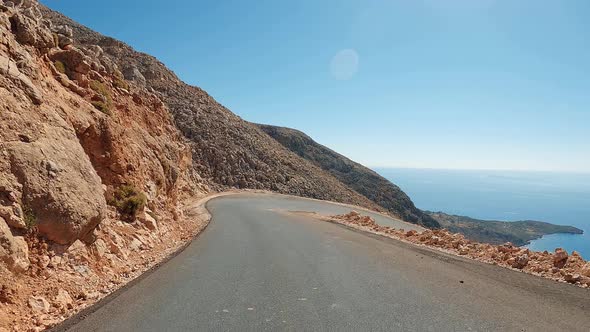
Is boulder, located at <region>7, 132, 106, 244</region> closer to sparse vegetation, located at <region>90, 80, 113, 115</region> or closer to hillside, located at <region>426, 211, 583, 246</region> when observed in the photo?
sparse vegetation, located at <region>90, 80, 113, 115</region>

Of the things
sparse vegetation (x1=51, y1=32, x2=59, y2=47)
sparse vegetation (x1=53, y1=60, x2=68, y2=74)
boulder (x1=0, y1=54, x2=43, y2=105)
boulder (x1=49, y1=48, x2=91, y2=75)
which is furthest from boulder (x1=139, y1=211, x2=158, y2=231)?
sparse vegetation (x1=51, y1=32, x2=59, y2=47)

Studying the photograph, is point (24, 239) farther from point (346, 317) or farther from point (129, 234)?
point (346, 317)

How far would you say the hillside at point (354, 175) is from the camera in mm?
80062

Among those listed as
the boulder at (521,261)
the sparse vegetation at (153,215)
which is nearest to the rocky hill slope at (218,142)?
the sparse vegetation at (153,215)

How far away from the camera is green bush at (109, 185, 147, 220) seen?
37.1 feet

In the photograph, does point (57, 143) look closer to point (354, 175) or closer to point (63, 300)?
point (63, 300)

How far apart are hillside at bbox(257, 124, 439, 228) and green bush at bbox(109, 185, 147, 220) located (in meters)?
68.0

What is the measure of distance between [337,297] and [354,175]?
85324 mm

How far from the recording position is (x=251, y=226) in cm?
1877

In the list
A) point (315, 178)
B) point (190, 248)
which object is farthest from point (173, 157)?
point (315, 178)

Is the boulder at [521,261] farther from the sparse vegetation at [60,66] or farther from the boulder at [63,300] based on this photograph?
the sparse vegetation at [60,66]

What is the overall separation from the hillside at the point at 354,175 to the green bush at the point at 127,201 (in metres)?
68.0

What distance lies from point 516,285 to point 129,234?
9.80m

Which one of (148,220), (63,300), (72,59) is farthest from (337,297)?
(72,59)
